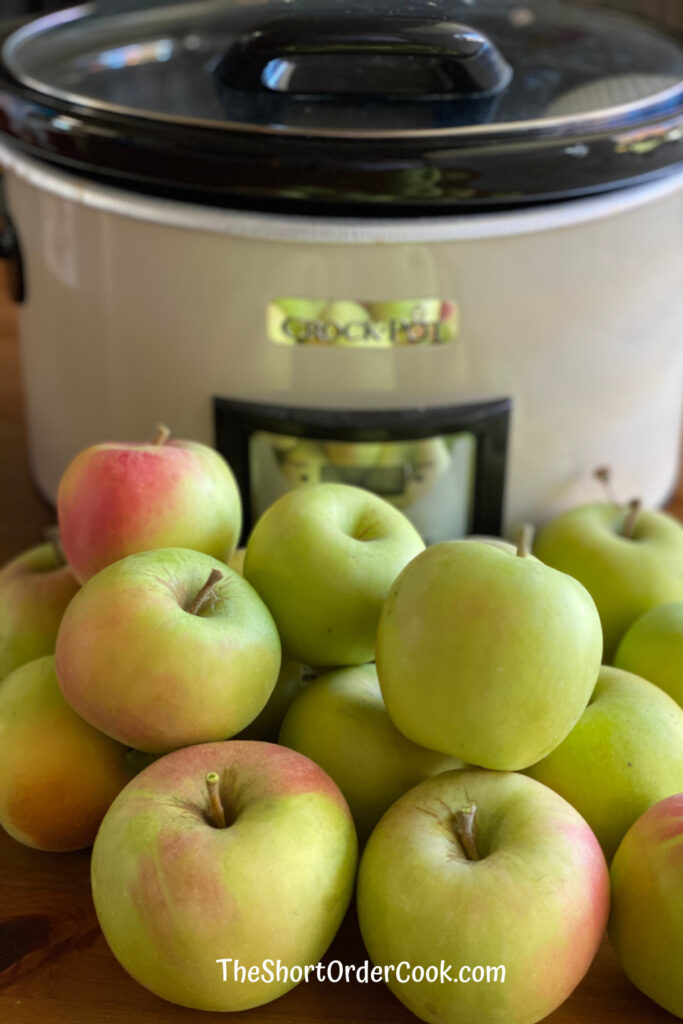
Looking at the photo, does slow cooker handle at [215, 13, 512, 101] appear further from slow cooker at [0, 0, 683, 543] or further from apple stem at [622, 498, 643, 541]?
apple stem at [622, 498, 643, 541]

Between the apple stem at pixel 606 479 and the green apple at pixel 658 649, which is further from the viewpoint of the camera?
the apple stem at pixel 606 479

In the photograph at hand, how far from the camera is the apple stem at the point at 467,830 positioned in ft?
1.34

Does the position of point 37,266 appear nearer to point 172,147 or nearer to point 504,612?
point 172,147

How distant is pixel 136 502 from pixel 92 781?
12 cm

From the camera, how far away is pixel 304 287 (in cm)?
66

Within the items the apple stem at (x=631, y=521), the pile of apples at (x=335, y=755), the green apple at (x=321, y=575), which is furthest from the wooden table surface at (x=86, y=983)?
the apple stem at (x=631, y=521)

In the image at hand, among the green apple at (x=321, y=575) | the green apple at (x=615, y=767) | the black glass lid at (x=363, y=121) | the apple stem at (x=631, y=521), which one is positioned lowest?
the apple stem at (x=631, y=521)

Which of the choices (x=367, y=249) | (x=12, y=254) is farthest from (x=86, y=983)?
(x=12, y=254)

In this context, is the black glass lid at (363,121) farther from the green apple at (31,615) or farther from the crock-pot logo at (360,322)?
the green apple at (31,615)

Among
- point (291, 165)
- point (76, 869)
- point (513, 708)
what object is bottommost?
point (76, 869)

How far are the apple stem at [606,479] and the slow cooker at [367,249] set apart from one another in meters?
0.01

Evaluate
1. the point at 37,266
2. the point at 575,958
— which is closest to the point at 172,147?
the point at 37,266

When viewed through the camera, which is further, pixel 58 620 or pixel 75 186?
pixel 75 186

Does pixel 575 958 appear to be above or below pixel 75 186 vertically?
below
